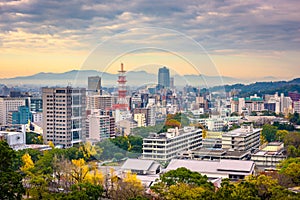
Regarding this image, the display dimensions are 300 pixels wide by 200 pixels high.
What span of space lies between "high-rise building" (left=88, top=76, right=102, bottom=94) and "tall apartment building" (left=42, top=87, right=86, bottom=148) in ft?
8.68

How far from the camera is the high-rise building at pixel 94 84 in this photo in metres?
10.9

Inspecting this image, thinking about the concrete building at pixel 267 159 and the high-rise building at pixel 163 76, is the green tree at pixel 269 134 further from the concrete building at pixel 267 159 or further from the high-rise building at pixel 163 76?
the high-rise building at pixel 163 76

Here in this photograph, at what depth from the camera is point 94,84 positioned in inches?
442

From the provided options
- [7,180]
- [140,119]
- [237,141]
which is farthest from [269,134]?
[7,180]

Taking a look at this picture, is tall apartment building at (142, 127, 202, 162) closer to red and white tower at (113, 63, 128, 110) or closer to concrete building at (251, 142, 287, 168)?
red and white tower at (113, 63, 128, 110)

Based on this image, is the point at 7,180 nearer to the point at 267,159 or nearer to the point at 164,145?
the point at 164,145

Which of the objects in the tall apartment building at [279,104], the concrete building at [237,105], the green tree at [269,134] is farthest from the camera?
the tall apartment building at [279,104]

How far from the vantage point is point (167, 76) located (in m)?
11.0

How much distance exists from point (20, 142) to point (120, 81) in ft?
10.4

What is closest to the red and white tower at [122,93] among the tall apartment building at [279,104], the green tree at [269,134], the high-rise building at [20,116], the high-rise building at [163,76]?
the high-rise building at [163,76]

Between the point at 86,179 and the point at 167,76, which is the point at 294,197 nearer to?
the point at 86,179

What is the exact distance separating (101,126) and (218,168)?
3226 millimetres

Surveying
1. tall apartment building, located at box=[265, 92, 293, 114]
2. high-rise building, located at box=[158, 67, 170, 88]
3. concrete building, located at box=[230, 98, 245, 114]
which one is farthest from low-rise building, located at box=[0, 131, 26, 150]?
tall apartment building, located at box=[265, 92, 293, 114]

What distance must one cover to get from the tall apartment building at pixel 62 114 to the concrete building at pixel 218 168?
5802 millimetres
